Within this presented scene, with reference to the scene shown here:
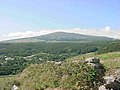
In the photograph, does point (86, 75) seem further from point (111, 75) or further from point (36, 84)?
point (36, 84)

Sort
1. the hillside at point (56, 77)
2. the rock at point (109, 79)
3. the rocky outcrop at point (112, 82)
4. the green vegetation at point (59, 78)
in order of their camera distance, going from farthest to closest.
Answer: the hillside at point (56, 77) < the green vegetation at point (59, 78) < the rock at point (109, 79) < the rocky outcrop at point (112, 82)

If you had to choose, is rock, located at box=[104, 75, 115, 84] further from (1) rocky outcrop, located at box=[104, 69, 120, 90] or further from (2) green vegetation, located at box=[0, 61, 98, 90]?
(2) green vegetation, located at box=[0, 61, 98, 90]

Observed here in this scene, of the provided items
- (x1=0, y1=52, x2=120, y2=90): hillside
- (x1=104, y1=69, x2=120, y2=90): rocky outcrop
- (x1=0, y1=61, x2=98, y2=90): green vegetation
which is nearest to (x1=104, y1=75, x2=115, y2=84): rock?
(x1=104, y1=69, x2=120, y2=90): rocky outcrop

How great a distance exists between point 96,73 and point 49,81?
13.7ft

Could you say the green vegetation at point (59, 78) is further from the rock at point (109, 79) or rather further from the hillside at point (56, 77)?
the rock at point (109, 79)

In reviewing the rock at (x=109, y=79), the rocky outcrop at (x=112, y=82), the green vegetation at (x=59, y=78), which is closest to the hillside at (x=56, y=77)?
the green vegetation at (x=59, y=78)

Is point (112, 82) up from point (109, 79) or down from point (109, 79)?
down

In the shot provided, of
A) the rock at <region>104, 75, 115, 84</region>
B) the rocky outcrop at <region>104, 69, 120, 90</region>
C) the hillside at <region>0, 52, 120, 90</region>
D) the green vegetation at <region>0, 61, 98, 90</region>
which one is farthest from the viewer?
the hillside at <region>0, 52, 120, 90</region>

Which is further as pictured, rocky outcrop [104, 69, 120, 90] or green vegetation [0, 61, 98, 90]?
green vegetation [0, 61, 98, 90]

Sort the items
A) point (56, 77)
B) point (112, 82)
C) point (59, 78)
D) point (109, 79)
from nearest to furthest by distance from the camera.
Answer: point (112, 82) → point (109, 79) → point (59, 78) → point (56, 77)

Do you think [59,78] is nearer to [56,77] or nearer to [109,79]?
[56,77]

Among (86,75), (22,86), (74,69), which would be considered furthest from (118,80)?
(22,86)

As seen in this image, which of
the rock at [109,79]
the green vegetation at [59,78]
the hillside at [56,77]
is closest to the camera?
the rock at [109,79]

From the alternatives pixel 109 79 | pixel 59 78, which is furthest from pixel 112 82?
pixel 59 78
